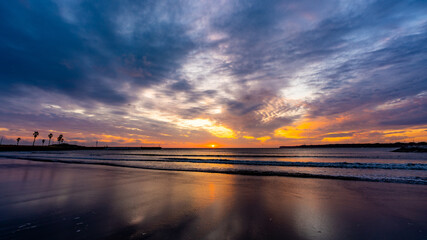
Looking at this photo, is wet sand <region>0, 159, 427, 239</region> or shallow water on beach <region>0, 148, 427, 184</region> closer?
wet sand <region>0, 159, 427, 239</region>

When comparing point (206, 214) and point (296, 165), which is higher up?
point (206, 214)

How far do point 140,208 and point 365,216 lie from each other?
28.7 feet

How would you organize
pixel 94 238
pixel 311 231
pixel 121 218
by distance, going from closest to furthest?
pixel 94 238 → pixel 311 231 → pixel 121 218

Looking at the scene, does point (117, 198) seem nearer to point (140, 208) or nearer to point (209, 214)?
point (140, 208)

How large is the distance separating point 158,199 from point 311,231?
253 inches

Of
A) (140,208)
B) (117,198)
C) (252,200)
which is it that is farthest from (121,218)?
(252,200)

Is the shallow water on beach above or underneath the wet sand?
underneath

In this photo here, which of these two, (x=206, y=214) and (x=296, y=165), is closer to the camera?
(x=206, y=214)

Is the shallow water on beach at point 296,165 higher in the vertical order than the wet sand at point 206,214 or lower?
lower

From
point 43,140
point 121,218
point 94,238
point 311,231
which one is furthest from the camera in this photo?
point 43,140

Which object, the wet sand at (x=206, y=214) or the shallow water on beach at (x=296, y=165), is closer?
the wet sand at (x=206, y=214)

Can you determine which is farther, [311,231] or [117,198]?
[117,198]

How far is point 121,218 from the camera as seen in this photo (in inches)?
226

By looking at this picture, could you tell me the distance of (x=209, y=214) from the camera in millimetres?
6320
